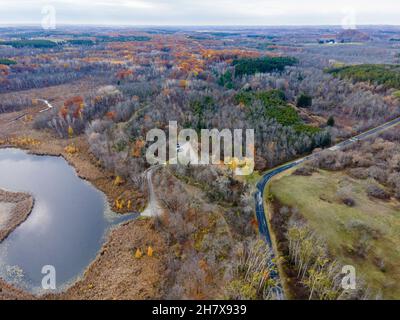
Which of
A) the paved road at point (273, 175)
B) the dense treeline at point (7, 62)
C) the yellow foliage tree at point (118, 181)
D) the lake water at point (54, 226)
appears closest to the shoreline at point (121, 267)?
the lake water at point (54, 226)

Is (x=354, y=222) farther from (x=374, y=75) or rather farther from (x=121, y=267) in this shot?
(x=374, y=75)

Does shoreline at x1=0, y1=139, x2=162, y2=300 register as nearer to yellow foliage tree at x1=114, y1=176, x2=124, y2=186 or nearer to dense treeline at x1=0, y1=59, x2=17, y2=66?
yellow foliage tree at x1=114, y1=176, x2=124, y2=186

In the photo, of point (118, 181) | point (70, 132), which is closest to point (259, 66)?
point (70, 132)

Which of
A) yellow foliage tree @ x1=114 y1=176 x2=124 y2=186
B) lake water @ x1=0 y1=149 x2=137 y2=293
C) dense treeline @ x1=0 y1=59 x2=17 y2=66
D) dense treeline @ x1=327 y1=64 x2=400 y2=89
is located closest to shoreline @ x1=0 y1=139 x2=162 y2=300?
lake water @ x1=0 y1=149 x2=137 y2=293

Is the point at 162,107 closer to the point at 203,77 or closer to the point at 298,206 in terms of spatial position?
the point at 203,77
